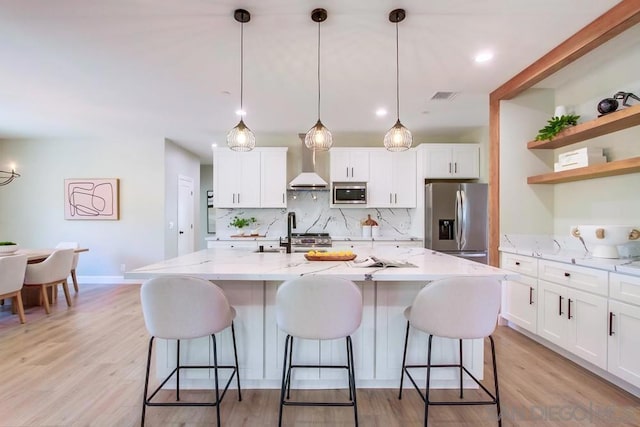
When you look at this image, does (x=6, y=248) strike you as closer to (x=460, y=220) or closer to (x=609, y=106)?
(x=460, y=220)

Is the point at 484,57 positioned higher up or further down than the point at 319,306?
higher up

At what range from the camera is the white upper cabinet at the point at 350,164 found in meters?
4.84

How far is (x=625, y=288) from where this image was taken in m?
1.97

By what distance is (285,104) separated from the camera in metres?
3.69

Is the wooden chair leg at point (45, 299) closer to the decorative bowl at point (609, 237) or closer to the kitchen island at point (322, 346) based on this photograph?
the kitchen island at point (322, 346)

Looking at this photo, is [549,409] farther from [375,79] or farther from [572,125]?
[375,79]

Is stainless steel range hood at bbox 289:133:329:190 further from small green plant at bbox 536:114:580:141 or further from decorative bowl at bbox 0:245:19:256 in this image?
decorative bowl at bbox 0:245:19:256

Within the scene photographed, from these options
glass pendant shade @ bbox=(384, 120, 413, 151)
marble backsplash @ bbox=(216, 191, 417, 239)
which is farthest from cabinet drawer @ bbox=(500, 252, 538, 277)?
marble backsplash @ bbox=(216, 191, 417, 239)

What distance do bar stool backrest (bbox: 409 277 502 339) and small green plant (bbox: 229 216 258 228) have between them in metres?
3.88

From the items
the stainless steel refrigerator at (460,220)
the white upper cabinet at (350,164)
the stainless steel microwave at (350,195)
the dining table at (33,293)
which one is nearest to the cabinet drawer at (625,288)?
the stainless steel refrigerator at (460,220)

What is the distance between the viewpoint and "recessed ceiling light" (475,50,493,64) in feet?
8.36

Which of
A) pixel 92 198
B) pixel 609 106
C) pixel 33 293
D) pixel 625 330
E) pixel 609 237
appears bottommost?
pixel 33 293

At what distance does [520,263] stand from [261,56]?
3.14 metres

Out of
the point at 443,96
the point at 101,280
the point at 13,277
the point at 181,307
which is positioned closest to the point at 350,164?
the point at 443,96
